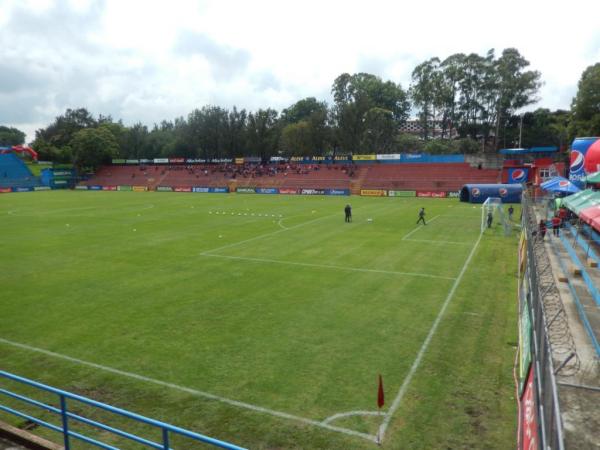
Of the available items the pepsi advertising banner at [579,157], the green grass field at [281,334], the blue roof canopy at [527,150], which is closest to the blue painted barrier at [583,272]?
the green grass field at [281,334]

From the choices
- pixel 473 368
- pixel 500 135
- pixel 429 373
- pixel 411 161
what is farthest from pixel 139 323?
pixel 500 135

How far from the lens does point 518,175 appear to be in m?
62.5

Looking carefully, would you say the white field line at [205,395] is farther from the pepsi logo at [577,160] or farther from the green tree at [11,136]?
the green tree at [11,136]

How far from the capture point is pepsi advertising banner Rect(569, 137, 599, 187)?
31.4 m

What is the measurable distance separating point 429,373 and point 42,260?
66.8 feet

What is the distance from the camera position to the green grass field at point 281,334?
333 inches

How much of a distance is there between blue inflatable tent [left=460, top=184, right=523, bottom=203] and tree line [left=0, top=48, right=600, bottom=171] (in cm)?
3083

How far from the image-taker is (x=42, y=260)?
22.1 meters

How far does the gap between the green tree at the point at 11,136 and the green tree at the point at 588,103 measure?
16199 cm

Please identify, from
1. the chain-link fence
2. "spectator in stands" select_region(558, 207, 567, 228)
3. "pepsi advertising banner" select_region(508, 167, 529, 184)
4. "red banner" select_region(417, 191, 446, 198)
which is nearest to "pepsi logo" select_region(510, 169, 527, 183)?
"pepsi advertising banner" select_region(508, 167, 529, 184)

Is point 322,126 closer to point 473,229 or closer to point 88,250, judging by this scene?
point 473,229

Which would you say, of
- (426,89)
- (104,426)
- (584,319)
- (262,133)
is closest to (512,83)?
(426,89)

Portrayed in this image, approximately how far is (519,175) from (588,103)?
1332 cm

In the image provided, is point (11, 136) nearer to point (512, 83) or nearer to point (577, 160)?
point (512, 83)
